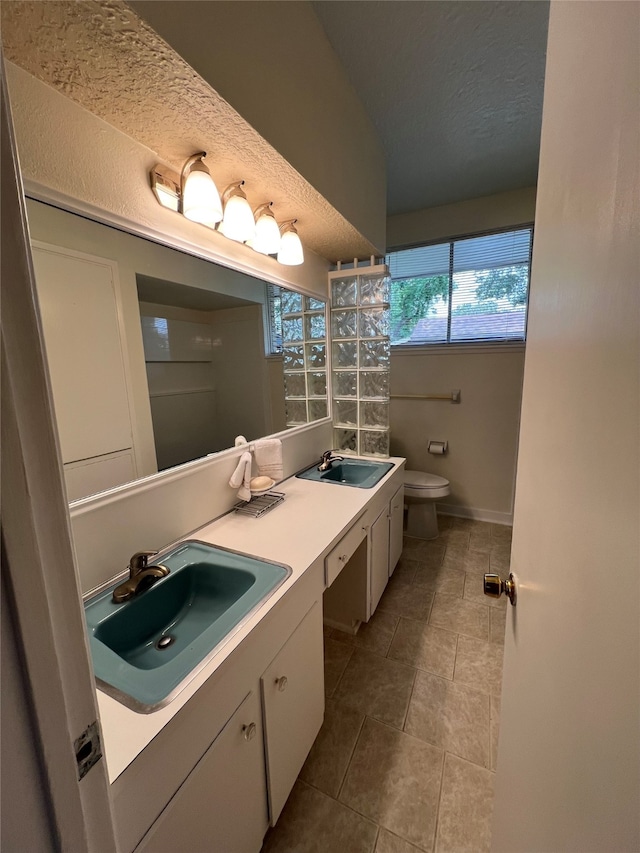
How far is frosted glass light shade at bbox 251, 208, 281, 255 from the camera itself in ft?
4.57

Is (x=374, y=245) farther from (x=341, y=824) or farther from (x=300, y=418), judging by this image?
(x=341, y=824)

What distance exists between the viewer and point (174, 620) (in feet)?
3.24

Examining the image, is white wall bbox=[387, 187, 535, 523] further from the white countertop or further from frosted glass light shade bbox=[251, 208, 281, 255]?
frosted glass light shade bbox=[251, 208, 281, 255]

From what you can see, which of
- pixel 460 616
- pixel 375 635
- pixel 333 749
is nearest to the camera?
pixel 333 749

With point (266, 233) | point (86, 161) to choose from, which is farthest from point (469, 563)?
point (86, 161)

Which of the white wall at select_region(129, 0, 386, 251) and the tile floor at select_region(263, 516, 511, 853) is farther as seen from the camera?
the tile floor at select_region(263, 516, 511, 853)

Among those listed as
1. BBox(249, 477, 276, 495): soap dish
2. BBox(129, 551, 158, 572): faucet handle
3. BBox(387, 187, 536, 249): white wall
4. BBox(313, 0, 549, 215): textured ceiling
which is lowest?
BBox(129, 551, 158, 572): faucet handle

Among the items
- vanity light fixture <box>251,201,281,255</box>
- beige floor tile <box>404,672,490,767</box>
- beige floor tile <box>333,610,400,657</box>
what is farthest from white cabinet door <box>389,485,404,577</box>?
vanity light fixture <box>251,201,281,255</box>

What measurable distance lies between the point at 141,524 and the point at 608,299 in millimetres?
1212

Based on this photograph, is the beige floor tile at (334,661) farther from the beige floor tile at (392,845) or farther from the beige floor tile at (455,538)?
the beige floor tile at (455,538)

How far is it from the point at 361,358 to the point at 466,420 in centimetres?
127

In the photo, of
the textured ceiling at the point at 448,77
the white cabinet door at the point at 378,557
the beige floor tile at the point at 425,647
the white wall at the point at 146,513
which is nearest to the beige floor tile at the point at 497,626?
the beige floor tile at the point at 425,647

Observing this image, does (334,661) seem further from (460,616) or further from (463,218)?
(463,218)

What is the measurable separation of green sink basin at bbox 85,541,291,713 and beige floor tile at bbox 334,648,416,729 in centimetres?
88
